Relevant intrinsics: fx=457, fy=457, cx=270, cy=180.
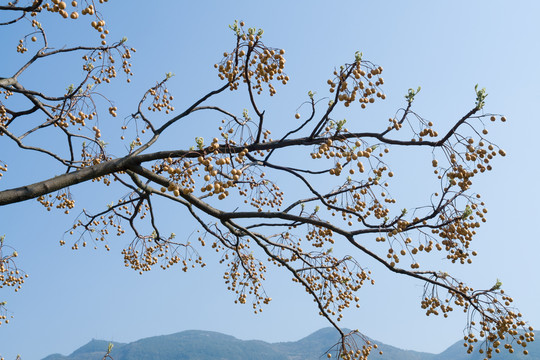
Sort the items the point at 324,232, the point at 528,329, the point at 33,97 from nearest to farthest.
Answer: the point at 528,329, the point at 324,232, the point at 33,97

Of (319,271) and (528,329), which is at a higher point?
(319,271)

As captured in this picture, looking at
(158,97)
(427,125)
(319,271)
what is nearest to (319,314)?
(319,271)

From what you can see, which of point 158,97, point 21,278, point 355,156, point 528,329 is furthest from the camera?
point 21,278

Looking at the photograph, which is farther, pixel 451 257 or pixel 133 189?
pixel 133 189

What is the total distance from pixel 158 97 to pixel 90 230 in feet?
15.1

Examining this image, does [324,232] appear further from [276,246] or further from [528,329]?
[528,329]

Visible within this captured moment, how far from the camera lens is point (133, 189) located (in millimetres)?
10383

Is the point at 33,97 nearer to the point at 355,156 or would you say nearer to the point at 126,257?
the point at 126,257

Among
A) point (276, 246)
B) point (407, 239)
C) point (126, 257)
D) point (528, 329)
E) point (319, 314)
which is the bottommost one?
point (528, 329)

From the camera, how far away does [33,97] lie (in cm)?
947

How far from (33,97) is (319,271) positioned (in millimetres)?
6918

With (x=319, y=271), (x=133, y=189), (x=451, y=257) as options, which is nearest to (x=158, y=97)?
(x=133, y=189)

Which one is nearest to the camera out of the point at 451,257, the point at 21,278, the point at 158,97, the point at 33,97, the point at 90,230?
the point at 451,257

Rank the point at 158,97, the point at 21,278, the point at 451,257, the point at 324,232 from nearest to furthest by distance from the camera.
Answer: the point at 451,257 → the point at 324,232 → the point at 158,97 → the point at 21,278
